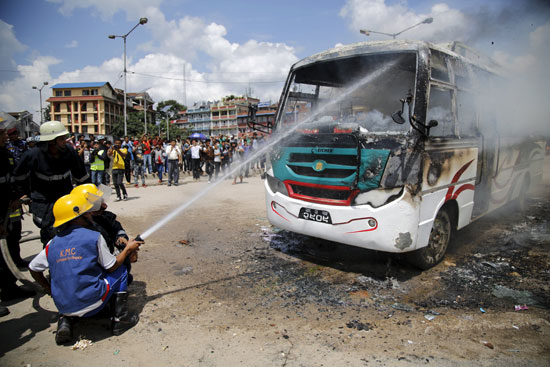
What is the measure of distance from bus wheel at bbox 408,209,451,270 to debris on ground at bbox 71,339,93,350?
11.4 ft

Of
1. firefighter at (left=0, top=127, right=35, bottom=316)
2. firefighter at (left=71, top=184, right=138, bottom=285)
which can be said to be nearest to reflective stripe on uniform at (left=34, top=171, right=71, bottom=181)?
firefighter at (left=0, top=127, right=35, bottom=316)

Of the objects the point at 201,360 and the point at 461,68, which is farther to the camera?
the point at 461,68

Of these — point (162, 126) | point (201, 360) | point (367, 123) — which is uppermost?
point (162, 126)

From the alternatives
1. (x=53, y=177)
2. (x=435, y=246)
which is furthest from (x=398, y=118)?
(x=53, y=177)

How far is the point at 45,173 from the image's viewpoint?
12.3 ft

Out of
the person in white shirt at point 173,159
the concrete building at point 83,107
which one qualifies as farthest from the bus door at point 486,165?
the concrete building at point 83,107

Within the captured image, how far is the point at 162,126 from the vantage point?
196ft

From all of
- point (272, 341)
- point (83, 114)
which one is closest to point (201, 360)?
point (272, 341)

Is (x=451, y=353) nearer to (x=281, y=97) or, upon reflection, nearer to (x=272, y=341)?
(x=272, y=341)

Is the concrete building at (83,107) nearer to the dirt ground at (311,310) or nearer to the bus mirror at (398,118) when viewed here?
the dirt ground at (311,310)

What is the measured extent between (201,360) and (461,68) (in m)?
4.53

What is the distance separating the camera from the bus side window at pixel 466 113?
4.23 m

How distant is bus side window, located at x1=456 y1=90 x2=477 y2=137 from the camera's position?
4227mm

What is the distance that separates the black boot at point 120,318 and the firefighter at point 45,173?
146 cm
